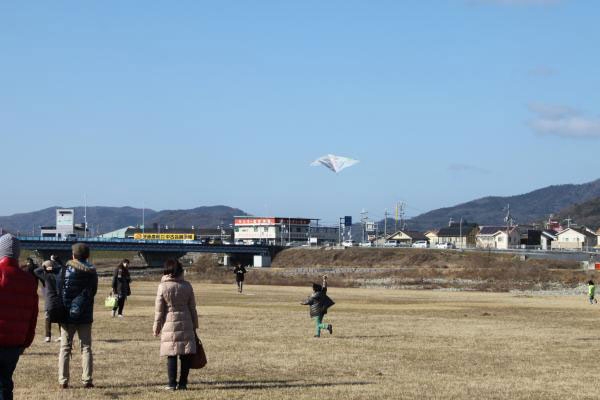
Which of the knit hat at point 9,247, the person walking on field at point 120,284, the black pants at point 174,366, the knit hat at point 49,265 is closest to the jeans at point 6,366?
the knit hat at point 9,247

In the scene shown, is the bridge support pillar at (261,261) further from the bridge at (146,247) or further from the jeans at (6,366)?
the jeans at (6,366)

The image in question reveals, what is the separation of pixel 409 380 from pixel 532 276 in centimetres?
8870

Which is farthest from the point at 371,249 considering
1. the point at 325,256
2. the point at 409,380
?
the point at 409,380

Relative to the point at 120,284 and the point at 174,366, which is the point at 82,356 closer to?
the point at 174,366

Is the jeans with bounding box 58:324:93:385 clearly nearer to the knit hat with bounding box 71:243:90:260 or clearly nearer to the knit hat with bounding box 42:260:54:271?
the knit hat with bounding box 71:243:90:260

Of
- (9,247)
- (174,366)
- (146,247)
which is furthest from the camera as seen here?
(146,247)

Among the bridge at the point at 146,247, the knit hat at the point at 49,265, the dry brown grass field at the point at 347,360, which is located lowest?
the dry brown grass field at the point at 347,360

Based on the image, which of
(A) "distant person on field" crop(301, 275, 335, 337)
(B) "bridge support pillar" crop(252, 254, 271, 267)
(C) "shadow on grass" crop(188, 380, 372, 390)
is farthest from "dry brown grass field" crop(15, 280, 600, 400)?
(B) "bridge support pillar" crop(252, 254, 271, 267)

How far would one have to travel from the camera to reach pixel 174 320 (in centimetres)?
1452

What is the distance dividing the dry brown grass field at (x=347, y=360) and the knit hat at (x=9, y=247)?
371cm

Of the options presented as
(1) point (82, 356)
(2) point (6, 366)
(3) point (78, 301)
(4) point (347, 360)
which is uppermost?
(3) point (78, 301)

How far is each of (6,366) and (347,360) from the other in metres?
10.1

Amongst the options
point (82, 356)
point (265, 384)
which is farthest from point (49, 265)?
point (265, 384)

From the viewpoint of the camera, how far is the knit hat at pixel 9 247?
10828 mm
